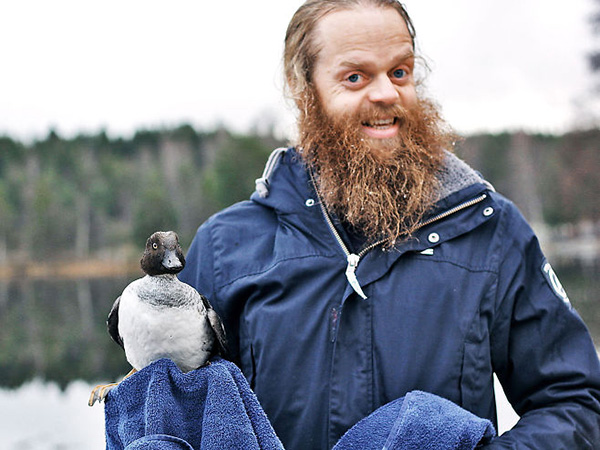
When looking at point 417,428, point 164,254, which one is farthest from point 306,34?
point 417,428

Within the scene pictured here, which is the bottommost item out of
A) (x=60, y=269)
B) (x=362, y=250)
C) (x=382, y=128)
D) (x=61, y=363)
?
(x=60, y=269)

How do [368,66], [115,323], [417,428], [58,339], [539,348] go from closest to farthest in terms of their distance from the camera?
[417,428] → [539,348] → [115,323] → [368,66] → [58,339]

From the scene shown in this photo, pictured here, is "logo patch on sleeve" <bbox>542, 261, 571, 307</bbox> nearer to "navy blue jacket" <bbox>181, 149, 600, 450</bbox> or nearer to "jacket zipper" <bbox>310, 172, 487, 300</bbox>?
"navy blue jacket" <bbox>181, 149, 600, 450</bbox>

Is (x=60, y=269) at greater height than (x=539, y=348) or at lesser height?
lesser

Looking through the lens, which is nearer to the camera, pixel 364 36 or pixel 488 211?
pixel 488 211

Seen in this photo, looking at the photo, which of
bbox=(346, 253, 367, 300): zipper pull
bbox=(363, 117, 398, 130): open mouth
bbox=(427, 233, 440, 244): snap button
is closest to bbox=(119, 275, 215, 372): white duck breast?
bbox=(346, 253, 367, 300): zipper pull

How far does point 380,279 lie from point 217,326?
2.09 ft

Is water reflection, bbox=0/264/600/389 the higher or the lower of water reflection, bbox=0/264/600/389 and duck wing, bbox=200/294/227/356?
the lower

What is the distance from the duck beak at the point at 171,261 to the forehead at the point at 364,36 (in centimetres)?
106

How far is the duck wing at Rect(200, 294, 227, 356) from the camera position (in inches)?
100

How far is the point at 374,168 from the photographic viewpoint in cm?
288

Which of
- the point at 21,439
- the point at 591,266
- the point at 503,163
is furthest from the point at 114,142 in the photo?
the point at 21,439

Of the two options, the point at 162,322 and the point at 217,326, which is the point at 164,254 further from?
the point at 217,326

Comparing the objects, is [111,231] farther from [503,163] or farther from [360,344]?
[360,344]
